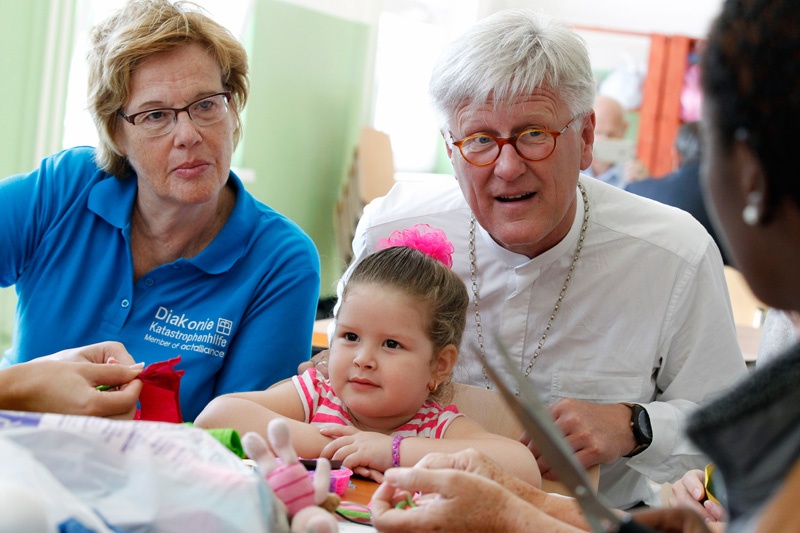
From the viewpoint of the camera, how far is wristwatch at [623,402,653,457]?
82.5 inches

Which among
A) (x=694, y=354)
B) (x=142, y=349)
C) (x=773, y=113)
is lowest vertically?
(x=142, y=349)

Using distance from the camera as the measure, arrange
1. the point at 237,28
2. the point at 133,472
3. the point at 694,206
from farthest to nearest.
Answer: the point at 237,28, the point at 694,206, the point at 133,472

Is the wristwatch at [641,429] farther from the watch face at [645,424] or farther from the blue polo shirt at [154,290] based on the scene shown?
the blue polo shirt at [154,290]

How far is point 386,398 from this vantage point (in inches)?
75.7

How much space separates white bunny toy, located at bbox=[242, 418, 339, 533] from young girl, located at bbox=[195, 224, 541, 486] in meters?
0.57

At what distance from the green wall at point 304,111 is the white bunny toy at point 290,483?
4241mm

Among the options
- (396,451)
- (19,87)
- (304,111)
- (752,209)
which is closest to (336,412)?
(396,451)

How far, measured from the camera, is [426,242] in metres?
2.20

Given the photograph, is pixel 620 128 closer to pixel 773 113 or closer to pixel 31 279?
pixel 31 279

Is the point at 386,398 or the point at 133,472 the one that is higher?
the point at 133,472

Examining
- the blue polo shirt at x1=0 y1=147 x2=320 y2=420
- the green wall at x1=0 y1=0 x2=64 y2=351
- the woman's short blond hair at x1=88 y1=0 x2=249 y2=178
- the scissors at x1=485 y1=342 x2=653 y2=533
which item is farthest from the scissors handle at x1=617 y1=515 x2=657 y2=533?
the green wall at x1=0 y1=0 x2=64 y2=351

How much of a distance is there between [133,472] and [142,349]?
125cm

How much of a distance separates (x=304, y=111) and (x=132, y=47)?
14.7 feet

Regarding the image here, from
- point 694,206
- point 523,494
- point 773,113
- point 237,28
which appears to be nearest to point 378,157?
point 237,28
